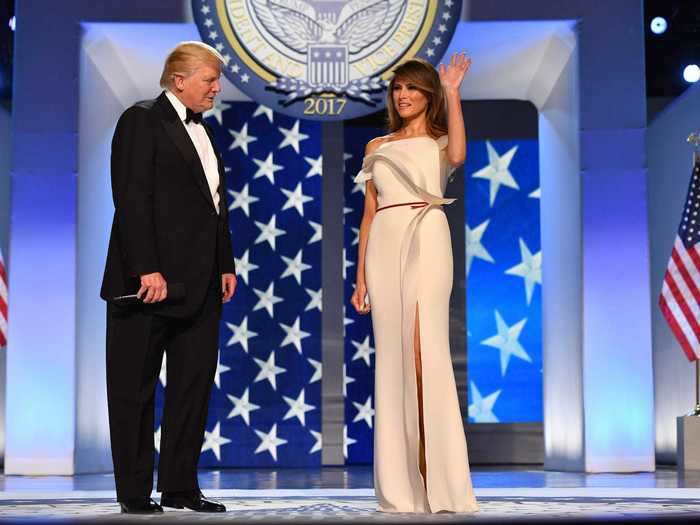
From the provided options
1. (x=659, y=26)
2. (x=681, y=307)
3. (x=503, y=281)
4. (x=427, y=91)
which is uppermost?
(x=659, y=26)

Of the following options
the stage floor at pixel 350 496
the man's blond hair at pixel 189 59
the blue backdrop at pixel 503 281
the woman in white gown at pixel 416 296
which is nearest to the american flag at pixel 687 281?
the stage floor at pixel 350 496

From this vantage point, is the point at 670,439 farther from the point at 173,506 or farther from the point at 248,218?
the point at 173,506

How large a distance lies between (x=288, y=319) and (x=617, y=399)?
2.23 metres

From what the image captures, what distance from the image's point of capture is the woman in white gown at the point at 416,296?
3260 mm

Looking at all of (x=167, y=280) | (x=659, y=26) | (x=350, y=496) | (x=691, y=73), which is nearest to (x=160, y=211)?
(x=167, y=280)

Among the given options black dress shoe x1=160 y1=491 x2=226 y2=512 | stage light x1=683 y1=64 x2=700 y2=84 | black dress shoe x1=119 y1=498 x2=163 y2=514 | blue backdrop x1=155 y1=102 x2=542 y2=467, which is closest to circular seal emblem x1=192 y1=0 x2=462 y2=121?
blue backdrop x1=155 y1=102 x2=542 y2=467

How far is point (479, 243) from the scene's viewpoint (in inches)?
288

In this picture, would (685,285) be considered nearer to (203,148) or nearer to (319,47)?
(319,47)

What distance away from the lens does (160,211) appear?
3244 mm

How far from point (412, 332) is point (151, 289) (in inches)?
30.5

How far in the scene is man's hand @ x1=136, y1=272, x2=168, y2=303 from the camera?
3.13 metres

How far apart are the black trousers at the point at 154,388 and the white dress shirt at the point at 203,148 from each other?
0.27 metres

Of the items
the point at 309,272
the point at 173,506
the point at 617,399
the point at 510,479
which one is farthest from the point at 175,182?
the point at 309,272

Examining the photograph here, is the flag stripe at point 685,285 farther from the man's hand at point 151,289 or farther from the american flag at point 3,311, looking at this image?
the man's hand at point 151,289
